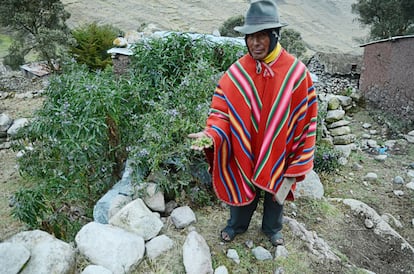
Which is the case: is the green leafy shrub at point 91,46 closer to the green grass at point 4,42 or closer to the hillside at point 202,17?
the green grass at point 4,42

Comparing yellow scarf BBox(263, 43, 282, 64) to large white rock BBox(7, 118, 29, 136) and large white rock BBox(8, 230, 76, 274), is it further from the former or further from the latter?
large white rock BBox(7, 118, 29, 136)

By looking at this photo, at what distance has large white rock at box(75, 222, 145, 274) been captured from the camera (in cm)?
198

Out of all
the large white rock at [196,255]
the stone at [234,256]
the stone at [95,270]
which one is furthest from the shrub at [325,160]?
the stone at [95,270]

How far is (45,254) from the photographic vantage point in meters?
1.87

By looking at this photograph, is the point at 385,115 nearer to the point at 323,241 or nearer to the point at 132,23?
the point at 323,241

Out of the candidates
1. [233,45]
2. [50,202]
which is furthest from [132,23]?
[50,202]

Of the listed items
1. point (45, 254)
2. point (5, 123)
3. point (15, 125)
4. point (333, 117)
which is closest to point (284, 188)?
point (45, 254)

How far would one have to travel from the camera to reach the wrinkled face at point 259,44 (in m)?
1.72

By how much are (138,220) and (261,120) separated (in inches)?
39.2

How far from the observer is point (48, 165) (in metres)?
3.20

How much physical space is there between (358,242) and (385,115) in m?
4.97

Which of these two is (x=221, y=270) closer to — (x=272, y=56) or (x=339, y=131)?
(x=272, y=56)

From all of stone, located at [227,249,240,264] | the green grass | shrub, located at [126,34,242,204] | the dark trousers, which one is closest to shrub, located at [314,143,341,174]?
shrub, located at [126,34,242,204]

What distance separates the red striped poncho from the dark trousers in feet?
0.85
